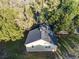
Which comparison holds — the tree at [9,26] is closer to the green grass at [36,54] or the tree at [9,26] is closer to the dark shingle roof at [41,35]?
the green grass at [36,54]

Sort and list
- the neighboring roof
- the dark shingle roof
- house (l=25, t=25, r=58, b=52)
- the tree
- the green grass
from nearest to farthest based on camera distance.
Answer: the green grass, house (l=25, t=25, r=58, b=52), the dark shingle roof, the neighboring roof, the tree

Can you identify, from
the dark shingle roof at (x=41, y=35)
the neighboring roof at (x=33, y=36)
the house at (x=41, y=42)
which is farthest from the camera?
the neighboring roof at (x=33, y=36)

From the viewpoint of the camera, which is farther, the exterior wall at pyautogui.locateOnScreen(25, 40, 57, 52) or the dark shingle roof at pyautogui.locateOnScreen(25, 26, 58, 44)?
the dark shingle roof at pyautogui.locateOnScreen(25, 26, 58, 44)

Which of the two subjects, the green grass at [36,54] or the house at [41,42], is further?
the house at [41,42]

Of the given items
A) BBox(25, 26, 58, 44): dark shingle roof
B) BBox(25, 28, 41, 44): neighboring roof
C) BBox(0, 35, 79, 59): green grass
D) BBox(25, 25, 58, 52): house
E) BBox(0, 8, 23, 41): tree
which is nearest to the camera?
BBox(0, 35, 79, 59): green grass

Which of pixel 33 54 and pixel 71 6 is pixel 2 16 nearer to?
pixel 33 54

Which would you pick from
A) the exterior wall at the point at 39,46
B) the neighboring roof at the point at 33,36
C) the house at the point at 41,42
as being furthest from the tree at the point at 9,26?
the exterior wall at the point at 39,46

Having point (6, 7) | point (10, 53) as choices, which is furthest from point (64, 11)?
point (10, 53)

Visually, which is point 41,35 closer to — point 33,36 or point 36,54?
point 33,36

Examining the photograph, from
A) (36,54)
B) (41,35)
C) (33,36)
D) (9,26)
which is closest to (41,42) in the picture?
(41,35)

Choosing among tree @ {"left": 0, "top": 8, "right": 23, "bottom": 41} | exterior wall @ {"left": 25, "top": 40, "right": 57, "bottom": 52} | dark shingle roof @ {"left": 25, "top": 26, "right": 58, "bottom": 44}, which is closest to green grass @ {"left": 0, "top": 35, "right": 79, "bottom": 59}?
exterior wall @ {"left": 25, "top": 40, "right": 57, "bottom": 52}

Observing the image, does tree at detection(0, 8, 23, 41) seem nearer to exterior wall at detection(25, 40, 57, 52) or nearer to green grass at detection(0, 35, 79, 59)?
green grass at detection(0, 35, 79, 59)

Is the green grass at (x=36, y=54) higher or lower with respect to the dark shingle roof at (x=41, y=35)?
lower
